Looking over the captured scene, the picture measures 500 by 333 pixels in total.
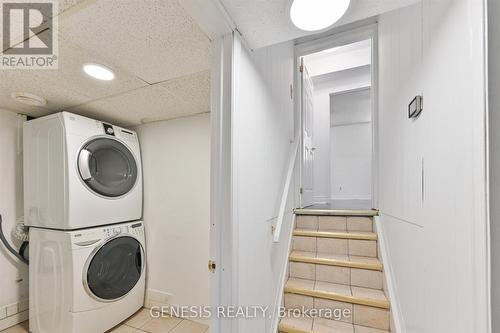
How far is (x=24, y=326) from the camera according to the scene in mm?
1895

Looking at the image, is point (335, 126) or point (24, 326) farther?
point (335, 126)

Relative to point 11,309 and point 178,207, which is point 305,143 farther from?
point 11,309

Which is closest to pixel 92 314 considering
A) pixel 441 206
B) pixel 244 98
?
pixel 244 98

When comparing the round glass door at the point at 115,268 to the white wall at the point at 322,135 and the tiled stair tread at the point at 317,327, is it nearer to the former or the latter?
the tiled stair tread at the point at 317,327

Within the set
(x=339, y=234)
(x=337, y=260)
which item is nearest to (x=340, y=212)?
(x=339, y=234)

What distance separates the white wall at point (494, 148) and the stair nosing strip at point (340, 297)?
96cm

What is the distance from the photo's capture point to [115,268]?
6.26 feet

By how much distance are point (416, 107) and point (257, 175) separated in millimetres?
859

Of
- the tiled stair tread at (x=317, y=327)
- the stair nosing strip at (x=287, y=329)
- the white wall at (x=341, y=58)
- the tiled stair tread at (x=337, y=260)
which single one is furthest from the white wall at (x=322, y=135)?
the stair nosing strip at (x=287, y=329)

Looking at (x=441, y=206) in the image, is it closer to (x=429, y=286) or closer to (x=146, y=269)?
(x=429, y=286)

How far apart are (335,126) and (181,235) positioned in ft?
15.0

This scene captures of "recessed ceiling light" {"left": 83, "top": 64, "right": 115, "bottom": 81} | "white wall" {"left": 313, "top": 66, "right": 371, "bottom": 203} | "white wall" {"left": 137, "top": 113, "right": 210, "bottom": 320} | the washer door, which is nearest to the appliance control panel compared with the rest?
"white wall" {"left": 137, "top": 113, "right": 210, "bottom": 320}

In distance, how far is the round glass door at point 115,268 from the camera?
174 cm

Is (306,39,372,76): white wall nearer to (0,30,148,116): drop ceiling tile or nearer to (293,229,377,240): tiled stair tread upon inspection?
(293,229,377,240): tiled stair tread
